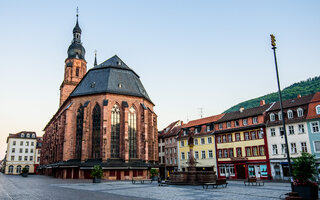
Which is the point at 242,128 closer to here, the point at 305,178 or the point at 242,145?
the point at 242,145

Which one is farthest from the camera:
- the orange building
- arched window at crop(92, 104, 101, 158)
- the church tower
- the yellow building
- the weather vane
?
the church tower

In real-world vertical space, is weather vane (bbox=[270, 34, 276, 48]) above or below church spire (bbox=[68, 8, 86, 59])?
below

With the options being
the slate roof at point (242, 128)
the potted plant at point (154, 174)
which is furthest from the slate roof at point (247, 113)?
the potted plant at point (154, 174)

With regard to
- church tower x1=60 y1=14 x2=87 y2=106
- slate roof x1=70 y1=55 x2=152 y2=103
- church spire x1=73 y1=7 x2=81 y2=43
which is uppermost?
church spire x1=73 y1=7 x2=81 y2=43

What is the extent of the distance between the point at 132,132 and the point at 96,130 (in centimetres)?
581

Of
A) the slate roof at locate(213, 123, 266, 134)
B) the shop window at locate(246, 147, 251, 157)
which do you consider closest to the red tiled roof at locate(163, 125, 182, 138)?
the slate roof at locate(213, 123, 266, 134)

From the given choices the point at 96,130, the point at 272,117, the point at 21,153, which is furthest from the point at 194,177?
the point at 21,153

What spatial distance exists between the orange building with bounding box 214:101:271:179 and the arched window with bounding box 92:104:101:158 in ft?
65.9

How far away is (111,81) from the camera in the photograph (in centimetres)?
4512

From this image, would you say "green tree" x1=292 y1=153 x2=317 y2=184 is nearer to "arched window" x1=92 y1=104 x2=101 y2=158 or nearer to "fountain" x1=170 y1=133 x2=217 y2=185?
"fountain" x1=170 y1=133 x2=217 y2=185

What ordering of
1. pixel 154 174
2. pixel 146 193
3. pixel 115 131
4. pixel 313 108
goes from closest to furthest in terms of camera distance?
pixel 146 193 < pixel 313 108 < pixel 154 174 < pixel 115 131

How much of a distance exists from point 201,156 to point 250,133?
1119 centimetres

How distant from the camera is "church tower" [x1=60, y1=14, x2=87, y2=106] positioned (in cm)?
6525

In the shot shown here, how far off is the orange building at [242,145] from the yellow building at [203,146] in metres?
1.35
